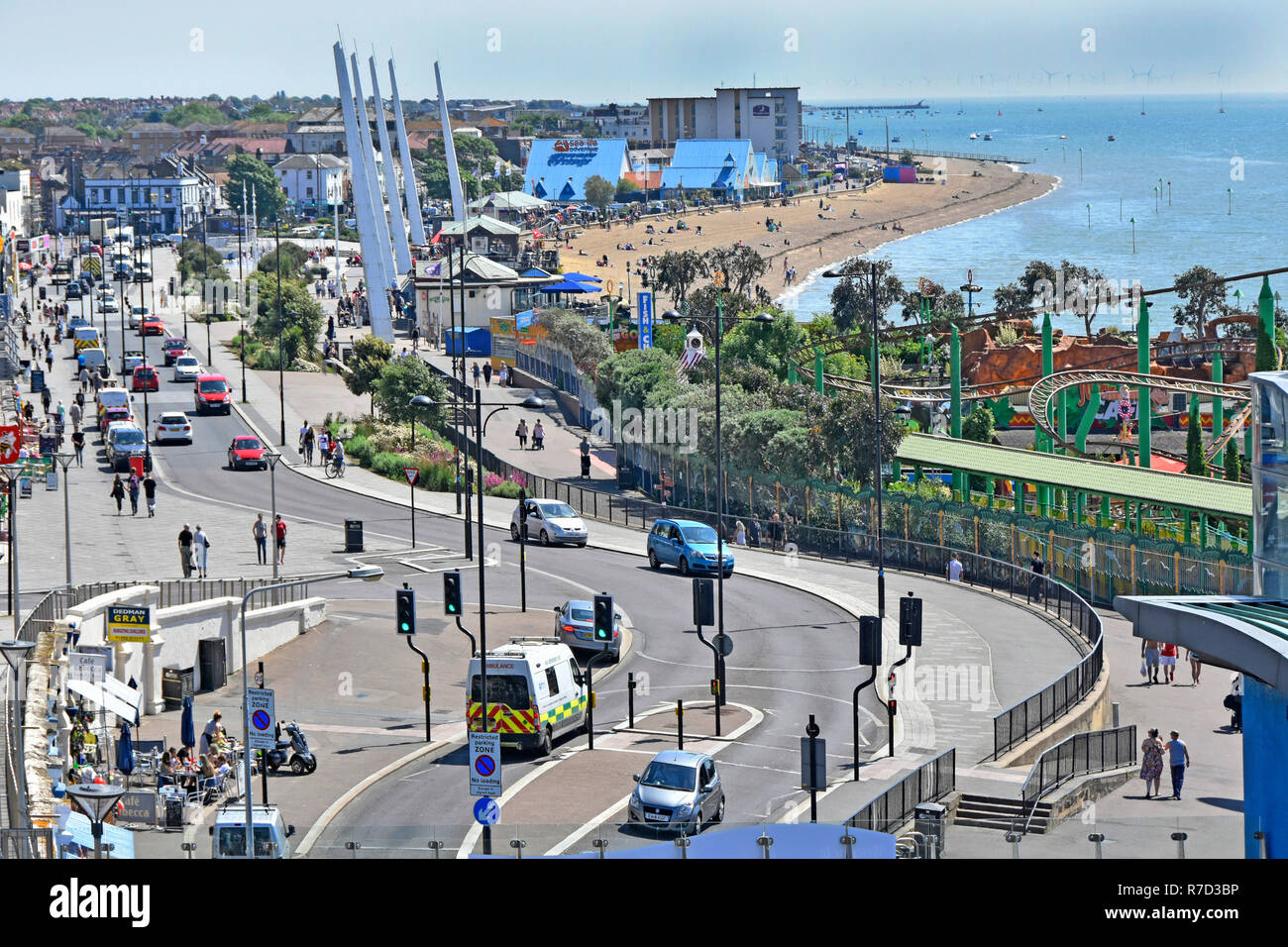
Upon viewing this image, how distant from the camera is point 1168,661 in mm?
40188

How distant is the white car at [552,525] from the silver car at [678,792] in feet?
83.1

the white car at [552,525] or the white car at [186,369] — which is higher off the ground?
the white car at [186,369]

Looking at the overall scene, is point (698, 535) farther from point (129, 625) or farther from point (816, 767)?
point (816, 767)

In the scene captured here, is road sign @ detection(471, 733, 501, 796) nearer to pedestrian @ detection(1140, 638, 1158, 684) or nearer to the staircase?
the staircase

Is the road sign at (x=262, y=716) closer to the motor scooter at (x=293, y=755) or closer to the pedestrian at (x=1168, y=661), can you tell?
the motor scooter at (x=293, y=755)

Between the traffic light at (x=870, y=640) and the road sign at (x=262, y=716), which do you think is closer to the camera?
the road sign at (x=262, y=716)

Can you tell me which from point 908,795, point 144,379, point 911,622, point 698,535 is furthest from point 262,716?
point 144,379

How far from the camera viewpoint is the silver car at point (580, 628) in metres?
40.2

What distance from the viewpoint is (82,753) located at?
3177cm

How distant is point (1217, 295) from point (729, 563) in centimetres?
8115

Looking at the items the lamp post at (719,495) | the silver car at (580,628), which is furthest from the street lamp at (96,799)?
the silver car at (580,628)

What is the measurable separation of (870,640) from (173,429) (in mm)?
43263
